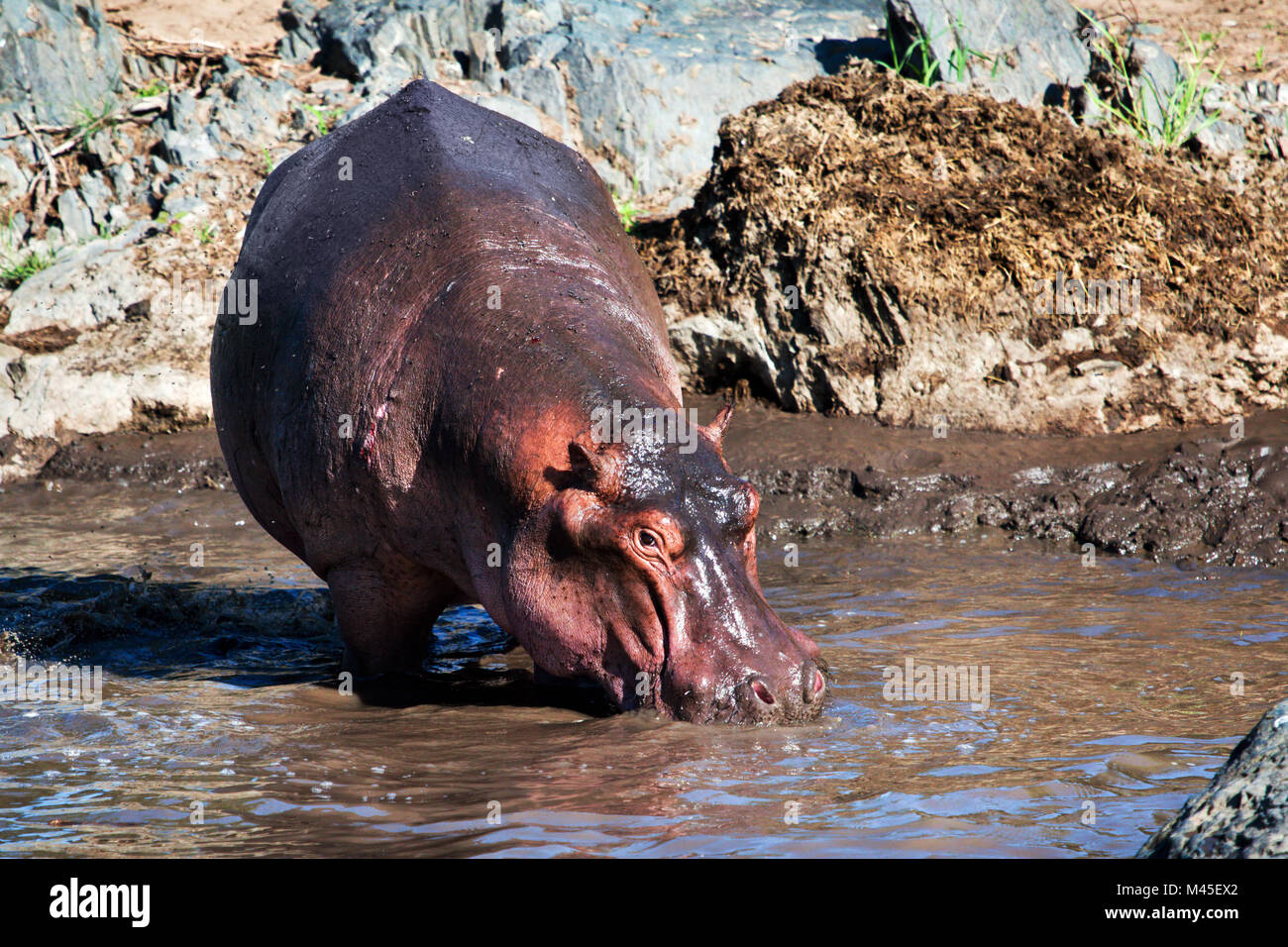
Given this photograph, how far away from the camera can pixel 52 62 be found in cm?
1316

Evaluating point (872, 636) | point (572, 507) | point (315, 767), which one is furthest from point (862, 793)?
point (872, 636)

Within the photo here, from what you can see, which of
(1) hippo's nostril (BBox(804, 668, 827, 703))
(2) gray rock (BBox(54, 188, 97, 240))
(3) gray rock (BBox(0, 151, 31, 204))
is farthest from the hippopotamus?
(3) gray rock (BBox(0, 151, 31, 204))

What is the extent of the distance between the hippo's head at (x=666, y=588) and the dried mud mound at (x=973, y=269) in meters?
4.94

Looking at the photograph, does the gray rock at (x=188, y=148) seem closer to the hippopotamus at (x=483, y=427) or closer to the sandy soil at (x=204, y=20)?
the sandy soil at (x=204, y=20)

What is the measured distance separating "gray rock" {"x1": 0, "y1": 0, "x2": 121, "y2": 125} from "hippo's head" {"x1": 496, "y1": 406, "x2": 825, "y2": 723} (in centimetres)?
1054

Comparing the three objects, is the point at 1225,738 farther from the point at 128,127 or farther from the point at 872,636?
the point at 128,127

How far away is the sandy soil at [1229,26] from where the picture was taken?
1197 cm

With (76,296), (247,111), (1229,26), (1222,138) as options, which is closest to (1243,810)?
(1222,138)

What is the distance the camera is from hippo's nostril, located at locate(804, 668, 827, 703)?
4359 mm

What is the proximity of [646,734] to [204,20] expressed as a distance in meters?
12.2

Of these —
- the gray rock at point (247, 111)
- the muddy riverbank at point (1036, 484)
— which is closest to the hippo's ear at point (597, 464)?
the muddy riverbank at point (1036, 484)

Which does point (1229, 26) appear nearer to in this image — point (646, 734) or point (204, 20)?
point (204, 20)

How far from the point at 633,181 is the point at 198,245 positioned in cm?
379
